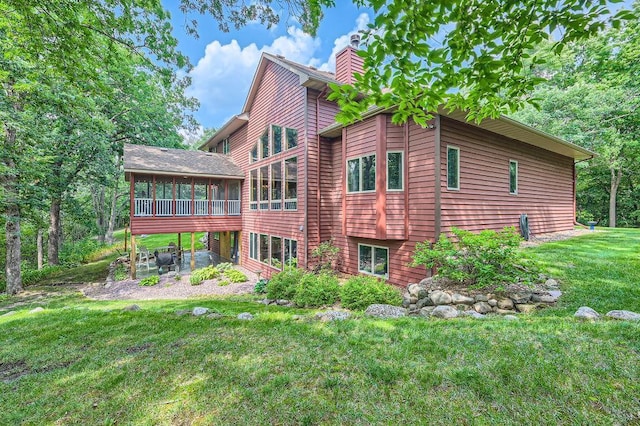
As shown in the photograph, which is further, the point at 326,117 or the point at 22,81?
the point at 326,117

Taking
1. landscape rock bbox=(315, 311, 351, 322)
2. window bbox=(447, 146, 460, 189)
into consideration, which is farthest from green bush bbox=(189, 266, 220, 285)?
window bbox=(447, 146, 460, 189)

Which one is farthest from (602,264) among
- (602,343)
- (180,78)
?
(180,78)

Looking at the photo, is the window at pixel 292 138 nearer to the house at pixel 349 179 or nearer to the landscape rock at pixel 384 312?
the house at pixel 349 179

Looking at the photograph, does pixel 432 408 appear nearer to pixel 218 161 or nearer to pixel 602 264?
pixel 602 264

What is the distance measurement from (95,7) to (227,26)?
200 centimetres

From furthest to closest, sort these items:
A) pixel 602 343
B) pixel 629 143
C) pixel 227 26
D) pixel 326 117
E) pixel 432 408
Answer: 1. pixel 629 143
2. pixel 326 117
3. pixel 227 26
4. pixel 602 343
5. pixel 432 408

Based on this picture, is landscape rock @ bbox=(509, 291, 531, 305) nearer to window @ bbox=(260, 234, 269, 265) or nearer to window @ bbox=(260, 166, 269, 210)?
window @ bbox=(260, 234, 269, 265)

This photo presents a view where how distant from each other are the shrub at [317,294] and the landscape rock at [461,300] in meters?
2.62

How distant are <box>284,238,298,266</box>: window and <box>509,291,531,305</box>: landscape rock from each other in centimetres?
674

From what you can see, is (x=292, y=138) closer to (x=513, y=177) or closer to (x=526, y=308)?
(x=513, y=177)

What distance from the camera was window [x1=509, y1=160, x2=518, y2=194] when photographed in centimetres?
984

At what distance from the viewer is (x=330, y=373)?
2.79 metres

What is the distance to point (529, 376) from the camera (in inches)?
98.3

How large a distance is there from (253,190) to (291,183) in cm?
377
